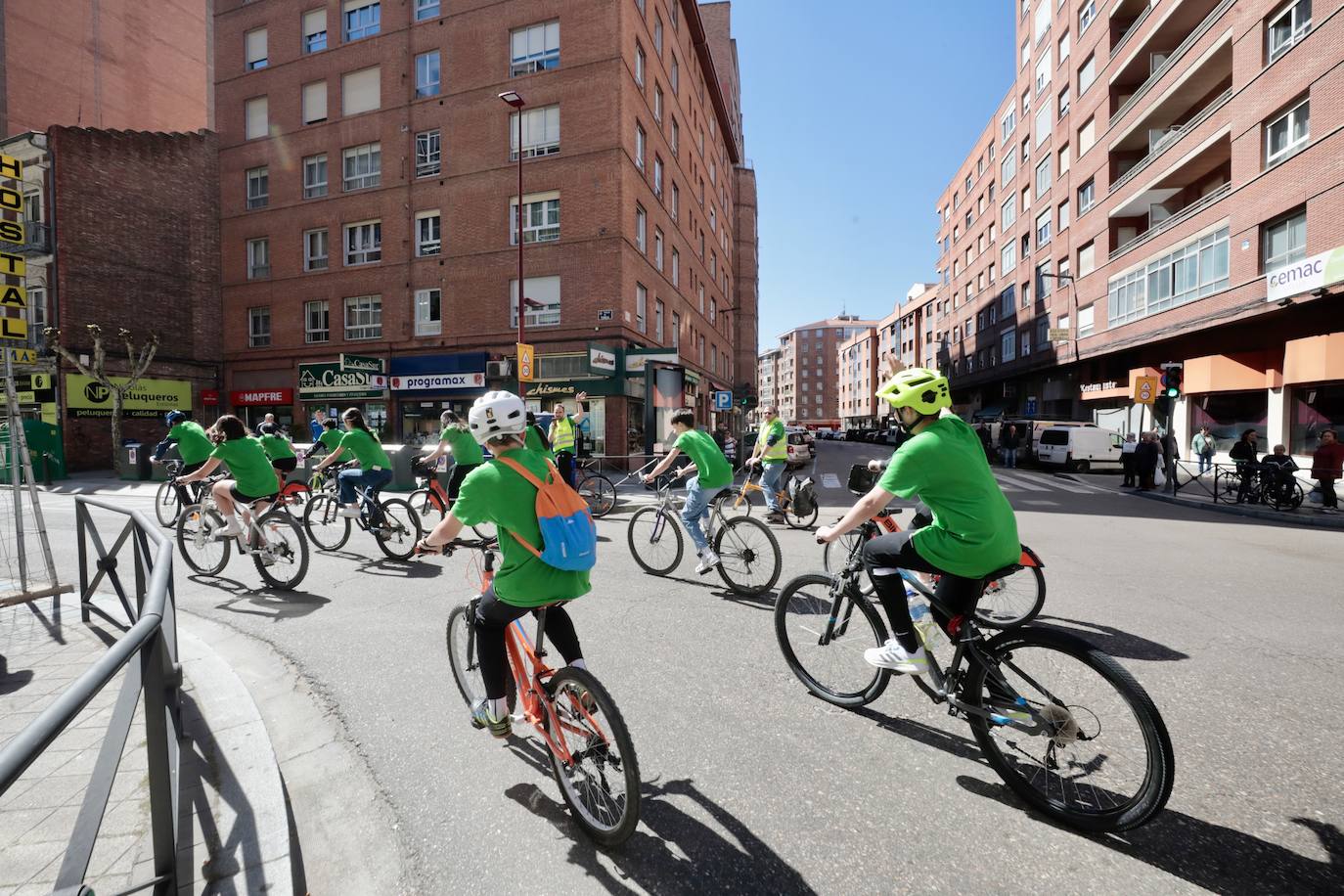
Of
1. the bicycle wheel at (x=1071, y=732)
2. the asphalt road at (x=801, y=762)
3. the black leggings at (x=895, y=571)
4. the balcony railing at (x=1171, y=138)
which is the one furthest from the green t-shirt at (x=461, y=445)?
the balcony railing at (x=1171, y=138)

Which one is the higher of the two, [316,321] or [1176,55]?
[1176,55]

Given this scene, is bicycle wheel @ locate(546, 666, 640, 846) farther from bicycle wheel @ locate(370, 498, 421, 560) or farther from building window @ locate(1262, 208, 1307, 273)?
building window @ locate(1262, 208, 1307, 273)

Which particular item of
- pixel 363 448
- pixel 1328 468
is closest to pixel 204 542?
pixel 363 448

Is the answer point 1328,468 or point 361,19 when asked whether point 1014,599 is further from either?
point 361,19

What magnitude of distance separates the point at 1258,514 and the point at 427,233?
79.3 ft

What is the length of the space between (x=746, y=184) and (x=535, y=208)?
35.1 meters

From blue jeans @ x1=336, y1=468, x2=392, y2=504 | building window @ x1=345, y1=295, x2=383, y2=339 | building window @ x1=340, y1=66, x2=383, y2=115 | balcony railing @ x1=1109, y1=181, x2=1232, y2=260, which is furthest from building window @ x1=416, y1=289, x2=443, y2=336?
balcony railing @ x1=1109, y1=181, x2=1232, y2=260

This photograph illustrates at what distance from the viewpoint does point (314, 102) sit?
2366cm

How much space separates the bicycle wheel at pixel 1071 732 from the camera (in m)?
2.24

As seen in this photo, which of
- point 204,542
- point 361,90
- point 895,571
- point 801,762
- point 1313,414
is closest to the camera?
point 801,762

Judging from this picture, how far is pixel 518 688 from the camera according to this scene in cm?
283

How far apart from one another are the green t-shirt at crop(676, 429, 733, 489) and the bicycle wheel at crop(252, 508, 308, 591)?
3826 mm

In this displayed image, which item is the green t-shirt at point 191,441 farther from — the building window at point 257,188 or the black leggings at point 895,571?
the building window at point 257,188

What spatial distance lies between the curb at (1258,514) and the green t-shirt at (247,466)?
15.4 m
